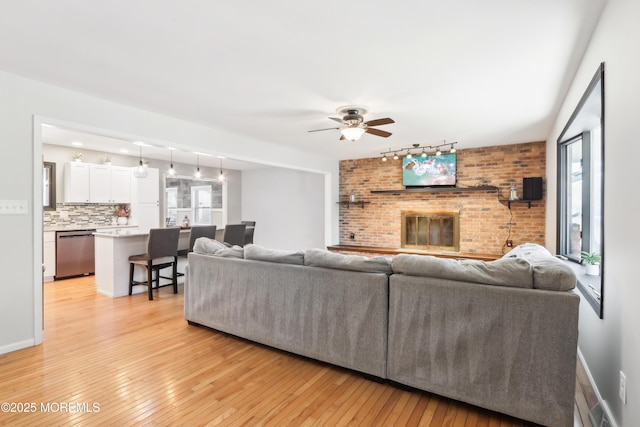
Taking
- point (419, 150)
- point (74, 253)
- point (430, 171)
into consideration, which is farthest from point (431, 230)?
point (74, 253)

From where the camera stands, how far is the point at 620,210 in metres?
1.69

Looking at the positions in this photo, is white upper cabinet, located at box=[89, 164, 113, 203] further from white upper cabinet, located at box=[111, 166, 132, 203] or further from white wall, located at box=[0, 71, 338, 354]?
white wall, located at box=[0, 71, 338, 354]

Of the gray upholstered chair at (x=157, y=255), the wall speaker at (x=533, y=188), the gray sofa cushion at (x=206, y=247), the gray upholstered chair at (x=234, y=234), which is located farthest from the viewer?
the gray upholstered chair at (x=234, y=234)

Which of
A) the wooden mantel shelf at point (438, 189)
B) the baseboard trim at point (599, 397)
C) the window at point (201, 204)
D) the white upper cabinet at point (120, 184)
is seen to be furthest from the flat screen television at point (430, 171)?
the white upper cabinet at point (120, 184)

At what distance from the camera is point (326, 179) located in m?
7.33

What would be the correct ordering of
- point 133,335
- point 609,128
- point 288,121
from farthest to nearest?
point 288,121
point 133,335
point 609,128

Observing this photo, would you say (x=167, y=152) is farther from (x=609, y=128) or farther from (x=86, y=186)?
(x=609, y=128)

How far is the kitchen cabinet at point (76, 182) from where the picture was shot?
593 cm

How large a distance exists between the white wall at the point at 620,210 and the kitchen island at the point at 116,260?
520 cm

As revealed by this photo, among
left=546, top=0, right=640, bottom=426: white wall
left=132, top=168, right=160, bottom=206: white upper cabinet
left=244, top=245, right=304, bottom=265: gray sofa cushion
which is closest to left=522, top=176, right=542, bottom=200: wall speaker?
left=546, top=0, right=640, bottom=426: white wall

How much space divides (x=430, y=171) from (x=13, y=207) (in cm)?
608

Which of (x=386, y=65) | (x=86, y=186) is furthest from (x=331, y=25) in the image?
(x=86, y=186)

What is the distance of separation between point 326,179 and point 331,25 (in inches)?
206

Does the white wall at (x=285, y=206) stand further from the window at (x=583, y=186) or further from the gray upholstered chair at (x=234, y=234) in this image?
the window at (x=583, y=186)
